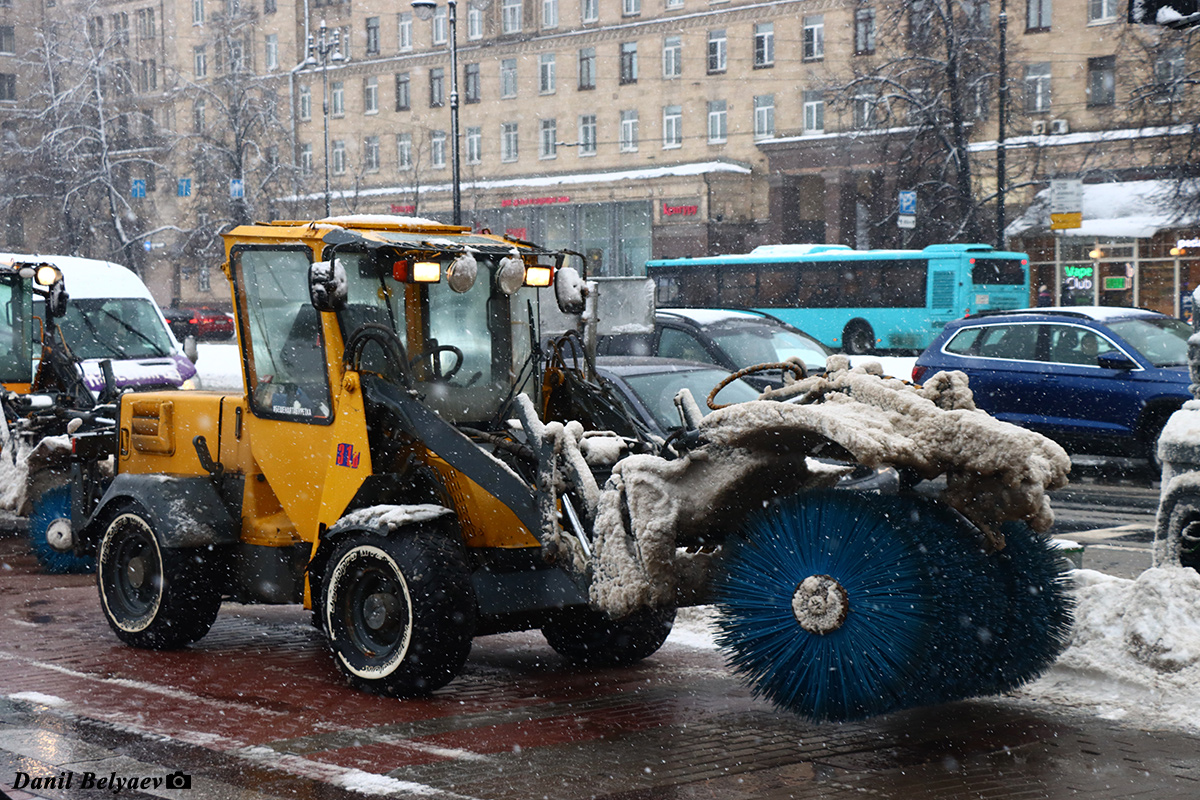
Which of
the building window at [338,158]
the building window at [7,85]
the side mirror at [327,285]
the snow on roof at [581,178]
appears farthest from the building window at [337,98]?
the side mirror at [327,285]

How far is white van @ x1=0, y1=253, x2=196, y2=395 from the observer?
15430 millimetres

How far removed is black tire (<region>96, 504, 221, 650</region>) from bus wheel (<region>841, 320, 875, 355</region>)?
30.8 metres

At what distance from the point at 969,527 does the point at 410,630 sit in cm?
255

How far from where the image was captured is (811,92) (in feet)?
179

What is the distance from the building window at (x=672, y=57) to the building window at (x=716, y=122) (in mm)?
2166

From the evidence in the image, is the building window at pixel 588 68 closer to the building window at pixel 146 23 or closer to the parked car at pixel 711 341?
the building window at pixel 146 23

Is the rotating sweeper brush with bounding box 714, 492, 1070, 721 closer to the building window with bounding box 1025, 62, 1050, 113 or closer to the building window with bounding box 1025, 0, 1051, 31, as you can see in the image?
the building window with bounding box 1025, 62, 1050, 113

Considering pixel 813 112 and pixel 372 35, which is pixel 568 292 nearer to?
pixel 813 112

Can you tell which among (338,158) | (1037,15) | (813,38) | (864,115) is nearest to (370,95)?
(338,158)

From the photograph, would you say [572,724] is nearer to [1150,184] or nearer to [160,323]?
[160,323]

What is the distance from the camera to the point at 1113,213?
42.3m

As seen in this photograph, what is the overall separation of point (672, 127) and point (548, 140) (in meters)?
6.16

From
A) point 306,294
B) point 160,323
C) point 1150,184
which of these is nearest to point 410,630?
point 306,294

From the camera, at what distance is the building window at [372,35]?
68.0 m
